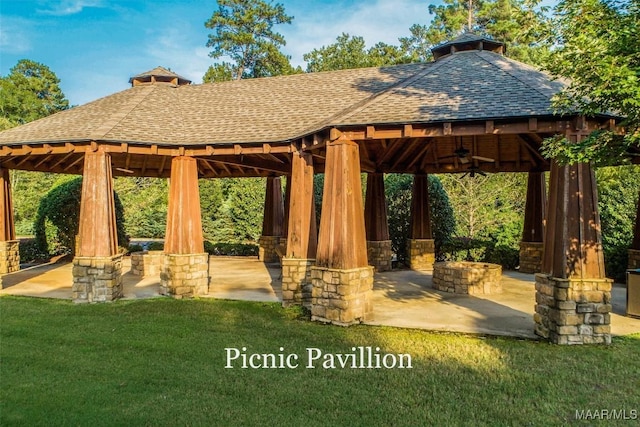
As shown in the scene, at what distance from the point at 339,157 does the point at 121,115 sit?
696 cm

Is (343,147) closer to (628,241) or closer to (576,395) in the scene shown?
(576,395)

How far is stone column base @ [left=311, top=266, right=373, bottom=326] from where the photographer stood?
26.8 ft

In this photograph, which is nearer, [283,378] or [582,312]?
[283,378]

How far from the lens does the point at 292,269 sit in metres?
9.89

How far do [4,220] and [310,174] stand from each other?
10.6m

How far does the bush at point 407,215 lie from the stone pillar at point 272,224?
14.5ft

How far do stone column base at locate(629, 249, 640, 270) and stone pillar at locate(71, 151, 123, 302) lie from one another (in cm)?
1323

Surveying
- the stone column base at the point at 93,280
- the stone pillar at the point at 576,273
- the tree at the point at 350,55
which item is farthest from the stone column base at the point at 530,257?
the tree at the point at 350,55

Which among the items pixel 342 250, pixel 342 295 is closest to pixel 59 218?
pixel 342 250

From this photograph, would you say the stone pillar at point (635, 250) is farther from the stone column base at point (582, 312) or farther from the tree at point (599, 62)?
the tree at point (599, 62)

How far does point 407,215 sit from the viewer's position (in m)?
17.0

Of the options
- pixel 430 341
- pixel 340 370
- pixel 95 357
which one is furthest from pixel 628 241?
pixel 95 357

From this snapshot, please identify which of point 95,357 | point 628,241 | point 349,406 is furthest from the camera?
point 628,241

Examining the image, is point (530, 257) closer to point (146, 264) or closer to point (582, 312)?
point (582, 312)
